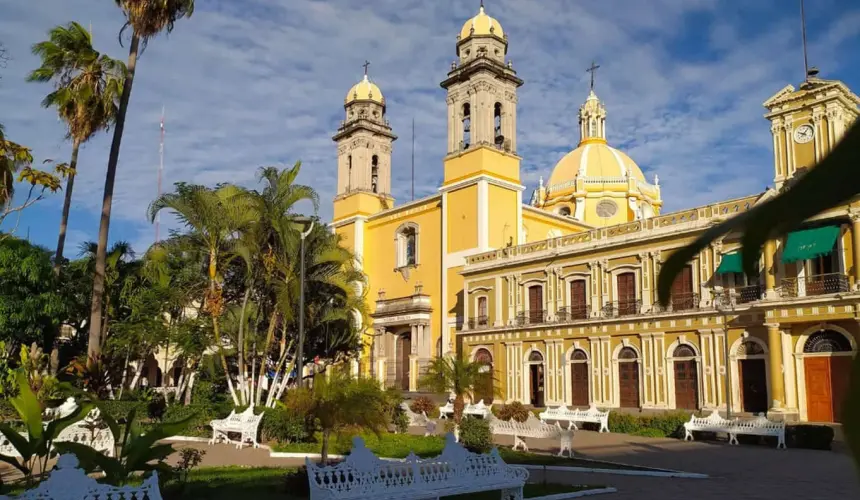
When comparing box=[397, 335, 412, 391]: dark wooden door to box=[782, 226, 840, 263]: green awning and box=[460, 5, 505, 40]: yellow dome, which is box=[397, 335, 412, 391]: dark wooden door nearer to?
box=[460, 5, 505, 40]: yellow dome

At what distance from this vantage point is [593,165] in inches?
1793

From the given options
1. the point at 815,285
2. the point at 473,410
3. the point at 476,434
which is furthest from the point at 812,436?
the point at 473,410

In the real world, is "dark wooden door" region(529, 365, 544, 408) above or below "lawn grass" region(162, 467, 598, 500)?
above

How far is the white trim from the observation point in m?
33.5

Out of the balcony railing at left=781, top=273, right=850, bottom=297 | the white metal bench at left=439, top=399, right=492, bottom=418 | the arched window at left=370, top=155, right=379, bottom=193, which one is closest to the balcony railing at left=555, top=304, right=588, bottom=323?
the white metal bench at left=439, top=399, right=492, bottom=418

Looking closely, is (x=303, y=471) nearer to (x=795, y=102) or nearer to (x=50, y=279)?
(x=50, y=279)

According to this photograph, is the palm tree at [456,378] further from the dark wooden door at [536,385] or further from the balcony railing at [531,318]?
the dark wooden door at [536,385]

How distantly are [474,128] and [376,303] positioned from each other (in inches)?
395

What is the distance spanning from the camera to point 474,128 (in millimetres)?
35000

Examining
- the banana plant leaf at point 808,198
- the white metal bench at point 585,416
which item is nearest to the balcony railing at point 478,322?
the white metal bench at point 585,416

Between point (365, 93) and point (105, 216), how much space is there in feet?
85.3

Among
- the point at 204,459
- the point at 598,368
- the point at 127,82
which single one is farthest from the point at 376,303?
the point at 204,459

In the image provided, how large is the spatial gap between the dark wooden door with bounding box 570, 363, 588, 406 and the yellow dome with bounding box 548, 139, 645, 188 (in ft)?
64.3

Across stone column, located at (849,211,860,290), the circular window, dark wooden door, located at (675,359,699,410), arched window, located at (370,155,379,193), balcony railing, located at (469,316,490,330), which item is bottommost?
dark wooden door, located at (675,359,699,410)
